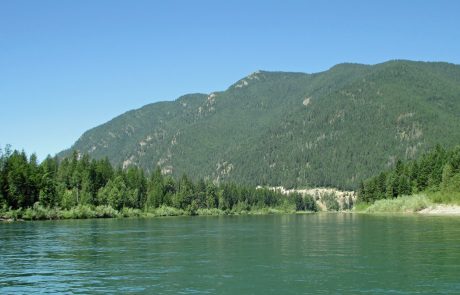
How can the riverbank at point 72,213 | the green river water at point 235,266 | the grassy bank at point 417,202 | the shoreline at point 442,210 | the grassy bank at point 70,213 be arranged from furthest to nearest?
the grassy bank at point 417,202 < the shoreline at point 442,210 < the grassy bank at point 70,213 < the riverbank at point 72,213 < the green river water at point 235,266

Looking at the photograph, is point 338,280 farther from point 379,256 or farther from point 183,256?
point 183,256

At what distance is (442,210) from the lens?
15175cm

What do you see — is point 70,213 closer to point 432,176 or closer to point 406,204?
point 406,204

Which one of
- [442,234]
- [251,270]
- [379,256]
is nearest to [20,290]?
[251,270]

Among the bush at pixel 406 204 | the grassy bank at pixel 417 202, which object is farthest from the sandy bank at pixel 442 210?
the bush at pixel 406 204

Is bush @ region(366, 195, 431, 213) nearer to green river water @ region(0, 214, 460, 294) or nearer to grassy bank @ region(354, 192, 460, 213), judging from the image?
grassy bank @ region(354, 192, 460, 213)

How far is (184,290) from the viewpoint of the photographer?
36312mm

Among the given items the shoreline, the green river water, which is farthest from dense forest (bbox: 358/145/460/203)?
the green river water

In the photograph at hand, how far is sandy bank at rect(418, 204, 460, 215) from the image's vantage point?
146988 mm

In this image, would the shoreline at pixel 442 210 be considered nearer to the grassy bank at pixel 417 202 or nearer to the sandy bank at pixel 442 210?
the sandy bank at pixel 442 210

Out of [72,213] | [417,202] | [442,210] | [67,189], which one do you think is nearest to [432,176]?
[417,202]

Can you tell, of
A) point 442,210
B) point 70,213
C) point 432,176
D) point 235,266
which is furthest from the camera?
point 432,176

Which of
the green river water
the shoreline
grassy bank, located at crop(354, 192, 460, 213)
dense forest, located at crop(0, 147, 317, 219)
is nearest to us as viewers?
the green river water

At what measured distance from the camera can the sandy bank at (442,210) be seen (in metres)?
147
